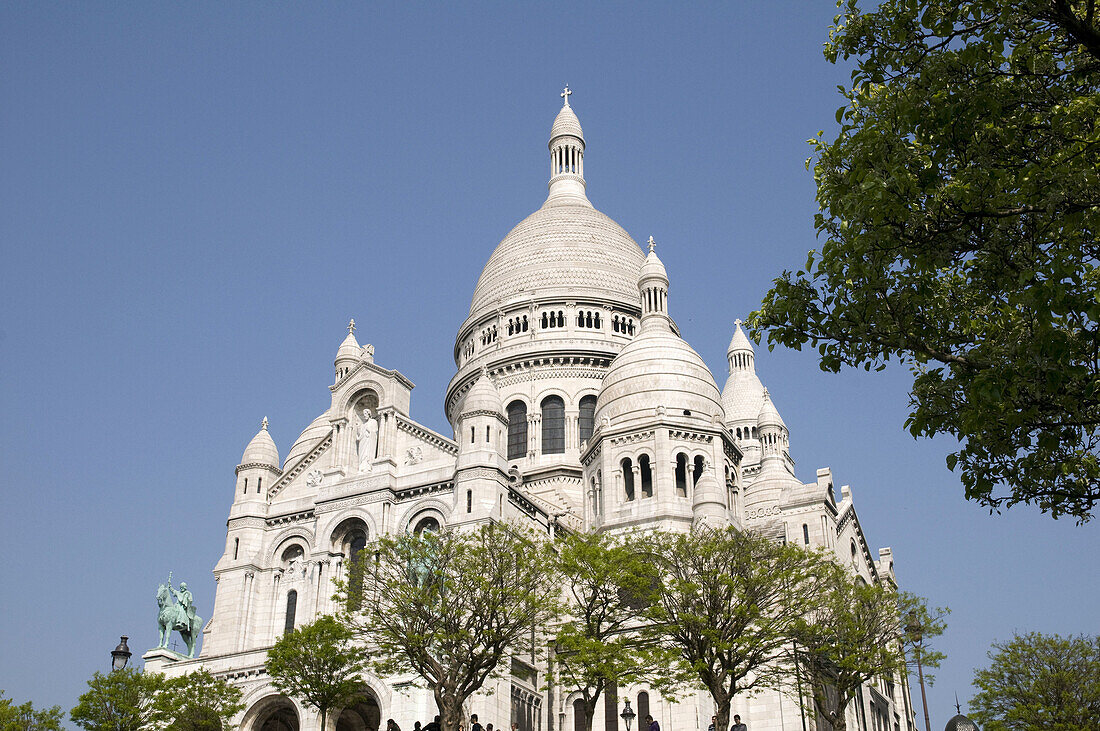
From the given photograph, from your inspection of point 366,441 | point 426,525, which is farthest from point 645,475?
point 366,441

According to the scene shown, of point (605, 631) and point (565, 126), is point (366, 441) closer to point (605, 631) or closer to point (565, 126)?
point (605, 631)

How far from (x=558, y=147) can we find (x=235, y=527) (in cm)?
4812

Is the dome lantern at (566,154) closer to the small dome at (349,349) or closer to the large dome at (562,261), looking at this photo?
the large dome at (562,261)

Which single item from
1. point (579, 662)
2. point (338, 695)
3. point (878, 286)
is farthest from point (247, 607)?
point (878, 286)

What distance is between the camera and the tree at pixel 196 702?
143 ft

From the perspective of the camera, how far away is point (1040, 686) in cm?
5425

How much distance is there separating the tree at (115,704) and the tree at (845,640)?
2601cm

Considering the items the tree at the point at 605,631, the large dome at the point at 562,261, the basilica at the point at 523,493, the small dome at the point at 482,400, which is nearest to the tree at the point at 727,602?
the tree at the point at 605,631

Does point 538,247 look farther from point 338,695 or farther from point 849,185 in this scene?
point 849,185

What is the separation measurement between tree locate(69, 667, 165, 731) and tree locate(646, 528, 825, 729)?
2109 centimetres

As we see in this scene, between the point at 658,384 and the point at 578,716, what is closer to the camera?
the point at 578,716

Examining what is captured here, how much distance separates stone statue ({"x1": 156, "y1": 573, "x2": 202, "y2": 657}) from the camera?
52406mm

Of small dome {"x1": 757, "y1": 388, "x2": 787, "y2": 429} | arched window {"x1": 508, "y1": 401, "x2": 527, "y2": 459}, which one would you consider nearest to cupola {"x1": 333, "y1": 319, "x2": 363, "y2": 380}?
arched window {"x1": 508, "y1": 401, "x2": 527, "y2": 459}

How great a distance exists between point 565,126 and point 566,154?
8.12 ft
